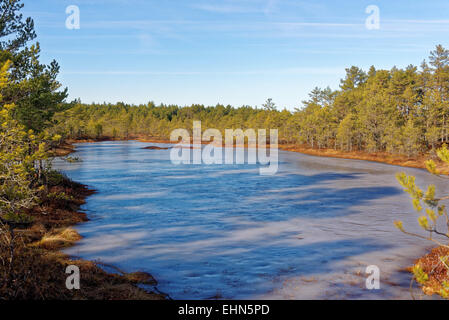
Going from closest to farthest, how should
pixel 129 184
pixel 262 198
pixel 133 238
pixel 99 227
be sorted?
pixel 133 238 → pixel 99 227 → pixel 262 198 → pixel 129 184

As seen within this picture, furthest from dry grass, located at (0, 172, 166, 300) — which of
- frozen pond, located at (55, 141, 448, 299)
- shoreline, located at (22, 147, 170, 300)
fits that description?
frozen pond, located at (55, 141, 448, 299)

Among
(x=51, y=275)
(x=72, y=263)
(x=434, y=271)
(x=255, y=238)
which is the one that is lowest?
(x=255, y=238)

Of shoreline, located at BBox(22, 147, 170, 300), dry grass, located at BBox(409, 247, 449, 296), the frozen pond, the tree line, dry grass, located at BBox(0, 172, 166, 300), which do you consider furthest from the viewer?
the tree line

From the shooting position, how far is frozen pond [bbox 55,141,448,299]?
1185 centimetres

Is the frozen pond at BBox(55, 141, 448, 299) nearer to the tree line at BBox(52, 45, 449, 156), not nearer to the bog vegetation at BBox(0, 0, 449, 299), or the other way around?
the bog vegetation at BBox(0, 0, 449, 299)

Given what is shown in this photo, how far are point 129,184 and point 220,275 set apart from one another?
79.8ft

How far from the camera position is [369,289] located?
11156 millimetres

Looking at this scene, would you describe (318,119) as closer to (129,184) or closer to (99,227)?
(129,184)

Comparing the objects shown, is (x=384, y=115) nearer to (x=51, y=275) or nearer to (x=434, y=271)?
(x=434, y=271)

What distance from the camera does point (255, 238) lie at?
17.7 metres

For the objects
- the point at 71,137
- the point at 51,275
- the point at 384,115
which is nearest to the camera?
the point at 51,275

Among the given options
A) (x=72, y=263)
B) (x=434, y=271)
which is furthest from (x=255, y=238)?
(x=72, y=263)

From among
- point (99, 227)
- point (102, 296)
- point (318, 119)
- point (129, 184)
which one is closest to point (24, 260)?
point (102, 296)

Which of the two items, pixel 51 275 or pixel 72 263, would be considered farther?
pixel 72 263
